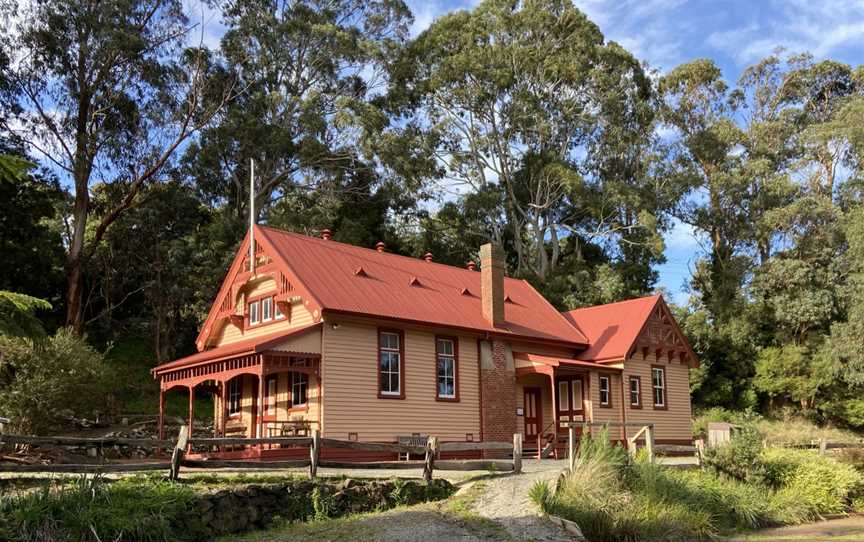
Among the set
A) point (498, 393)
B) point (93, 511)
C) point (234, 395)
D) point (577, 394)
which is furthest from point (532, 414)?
point (93, 511)

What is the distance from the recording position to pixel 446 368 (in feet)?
77.7

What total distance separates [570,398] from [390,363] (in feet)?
25.2

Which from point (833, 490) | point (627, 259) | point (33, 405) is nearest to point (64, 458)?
point (33, 405)

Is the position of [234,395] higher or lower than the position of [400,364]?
lower

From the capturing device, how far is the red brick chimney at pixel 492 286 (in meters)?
25.6

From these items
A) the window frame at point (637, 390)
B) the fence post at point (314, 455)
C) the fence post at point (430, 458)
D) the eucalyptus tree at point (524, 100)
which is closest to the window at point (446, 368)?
the window frame at point (637, 390)

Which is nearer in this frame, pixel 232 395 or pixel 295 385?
pixel 295 385

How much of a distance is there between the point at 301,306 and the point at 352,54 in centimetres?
2646

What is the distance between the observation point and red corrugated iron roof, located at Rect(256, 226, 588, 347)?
22.2m

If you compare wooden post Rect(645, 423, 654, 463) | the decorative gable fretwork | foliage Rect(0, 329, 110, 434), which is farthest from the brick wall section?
foliage Rect(0, 329, 110, 434)

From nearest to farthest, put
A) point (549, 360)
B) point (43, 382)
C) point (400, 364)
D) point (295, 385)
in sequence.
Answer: point (295, 385) < point (400, 364) < point (43, 382) < point (549, 360)

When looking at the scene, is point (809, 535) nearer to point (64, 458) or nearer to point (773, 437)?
point (64, 458)

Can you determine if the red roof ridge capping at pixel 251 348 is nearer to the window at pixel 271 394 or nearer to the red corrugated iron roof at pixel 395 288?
the red corrugated iron roof at pixel 395 288

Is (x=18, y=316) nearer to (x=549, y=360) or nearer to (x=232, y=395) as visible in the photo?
(x=232, y=395)
